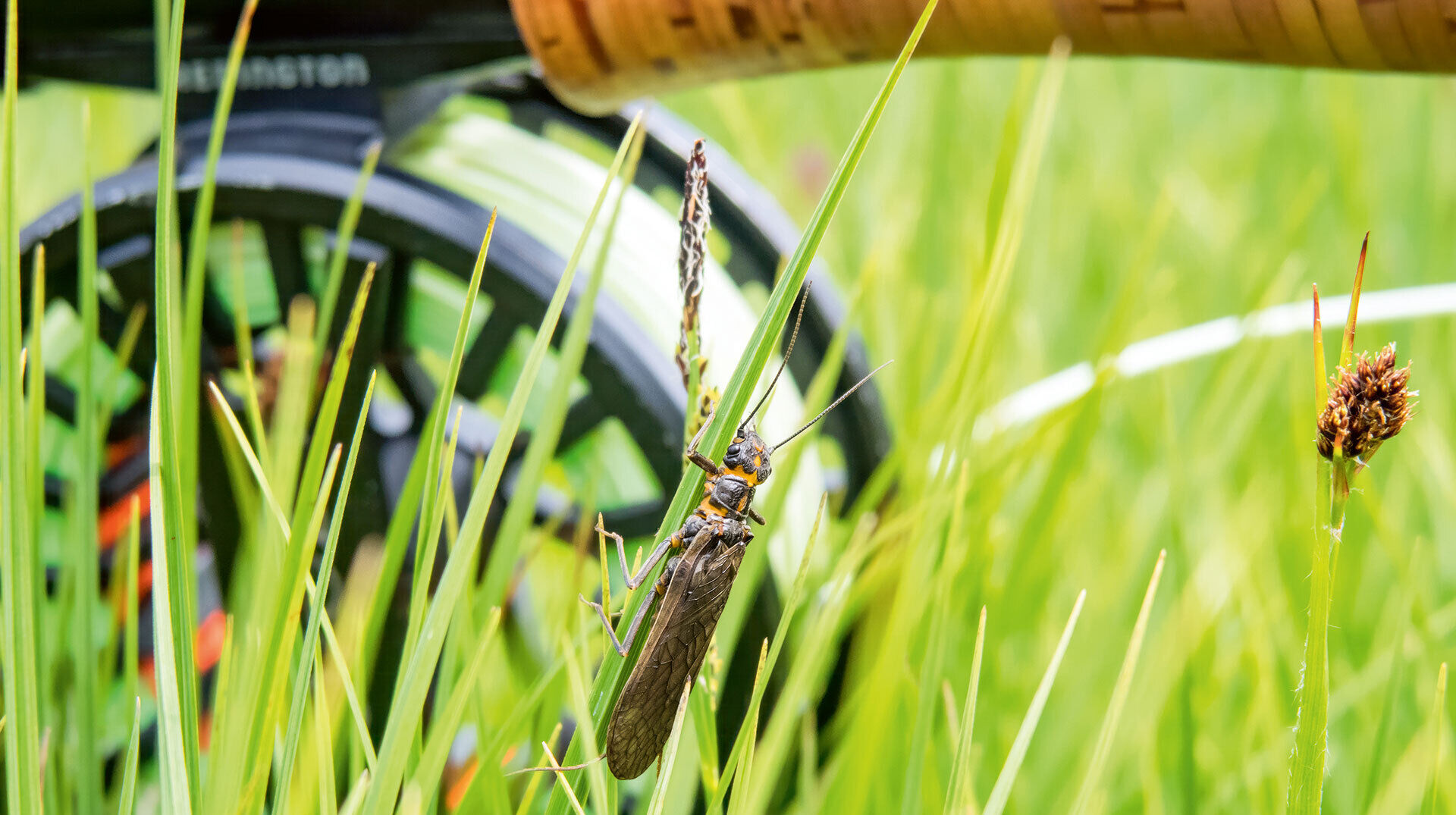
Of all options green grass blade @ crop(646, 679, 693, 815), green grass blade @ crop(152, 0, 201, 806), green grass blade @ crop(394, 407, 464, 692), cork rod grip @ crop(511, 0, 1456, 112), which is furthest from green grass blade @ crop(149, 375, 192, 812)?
cork rod grip @ crop(511, 0, 1456, 112)

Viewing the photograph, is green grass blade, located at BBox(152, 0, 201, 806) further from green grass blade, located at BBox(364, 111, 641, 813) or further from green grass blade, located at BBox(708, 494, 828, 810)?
green grass blade, located at BBox(708, 494, 828, 810)

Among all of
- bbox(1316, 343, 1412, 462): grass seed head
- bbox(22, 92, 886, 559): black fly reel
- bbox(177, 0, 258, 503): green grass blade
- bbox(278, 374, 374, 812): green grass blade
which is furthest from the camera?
bbox(22, 92, 886, 559): black fly reel

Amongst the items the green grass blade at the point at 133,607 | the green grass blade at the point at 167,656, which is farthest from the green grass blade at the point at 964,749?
the green grass blade at the point at 133,607

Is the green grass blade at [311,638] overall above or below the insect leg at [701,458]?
below

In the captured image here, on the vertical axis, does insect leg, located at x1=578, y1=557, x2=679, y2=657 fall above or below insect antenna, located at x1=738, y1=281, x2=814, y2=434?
below

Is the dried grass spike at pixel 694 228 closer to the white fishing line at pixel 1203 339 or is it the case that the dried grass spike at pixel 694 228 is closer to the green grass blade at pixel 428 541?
the green grass blade at pixel 428 541

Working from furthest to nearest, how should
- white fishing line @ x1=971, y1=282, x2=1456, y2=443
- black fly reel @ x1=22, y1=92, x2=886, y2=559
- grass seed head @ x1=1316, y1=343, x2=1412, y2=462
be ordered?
1. white fishing line @ x1=971, y1=282, x2=1456, y2=443
2. black fly reel @ x1=22, y1=92, x2=886, y2=559
3. grass seed head @ x1=1316, y1=343, x2=1412, y2=462
